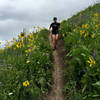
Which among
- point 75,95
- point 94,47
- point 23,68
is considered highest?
point 94,47

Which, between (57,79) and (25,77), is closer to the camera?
(25,77)

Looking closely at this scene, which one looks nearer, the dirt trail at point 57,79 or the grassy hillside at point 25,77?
the grassy hillside at point 25,77

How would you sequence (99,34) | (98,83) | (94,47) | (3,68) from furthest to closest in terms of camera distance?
(99,34)
(94,47)
(3,68)
(98,83)

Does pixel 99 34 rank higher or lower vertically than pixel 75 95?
higher

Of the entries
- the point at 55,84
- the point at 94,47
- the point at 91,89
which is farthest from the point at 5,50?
the point at 91,89

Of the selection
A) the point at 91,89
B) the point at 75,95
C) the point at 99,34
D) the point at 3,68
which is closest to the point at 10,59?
the point at 3,68

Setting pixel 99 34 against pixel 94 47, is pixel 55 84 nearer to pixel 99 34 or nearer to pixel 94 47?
pixel 94 47

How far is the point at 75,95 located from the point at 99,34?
9.68ft

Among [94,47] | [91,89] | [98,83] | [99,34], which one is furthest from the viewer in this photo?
[99,34]

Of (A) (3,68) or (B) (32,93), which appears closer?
(B) (32,93)

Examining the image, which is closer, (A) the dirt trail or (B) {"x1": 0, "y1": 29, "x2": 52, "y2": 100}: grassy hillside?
(B) {"x1": 0, "y1": 29, "x2": 52, "y2": 100}: grassy hillside

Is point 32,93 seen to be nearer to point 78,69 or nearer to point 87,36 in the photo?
point 78,69

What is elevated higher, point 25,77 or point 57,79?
point 25,77

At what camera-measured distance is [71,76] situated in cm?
563
